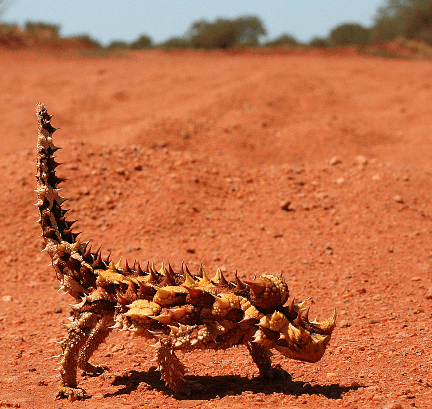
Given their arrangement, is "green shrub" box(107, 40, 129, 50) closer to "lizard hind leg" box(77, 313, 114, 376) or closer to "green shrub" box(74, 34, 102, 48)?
"green shrub" box(74, 34, 102, 48)

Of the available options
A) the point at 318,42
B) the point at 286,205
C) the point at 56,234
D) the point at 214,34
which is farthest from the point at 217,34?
the point at 56,234

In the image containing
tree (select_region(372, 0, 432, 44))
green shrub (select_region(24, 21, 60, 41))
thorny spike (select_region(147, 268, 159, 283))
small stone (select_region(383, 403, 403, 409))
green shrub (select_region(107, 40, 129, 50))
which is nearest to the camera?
small stone (select_region(383, 403, 403, 409))

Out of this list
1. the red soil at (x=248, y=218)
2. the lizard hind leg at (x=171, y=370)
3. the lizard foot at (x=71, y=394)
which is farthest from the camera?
the red soil at (x=248, y=218)

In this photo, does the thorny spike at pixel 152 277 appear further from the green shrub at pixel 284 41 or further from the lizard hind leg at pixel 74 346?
the green shrub at pixel 284 41

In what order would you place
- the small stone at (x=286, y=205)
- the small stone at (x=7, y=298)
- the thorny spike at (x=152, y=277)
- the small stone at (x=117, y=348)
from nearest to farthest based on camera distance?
1. the thorny spike at (x=152, y=277)
2. the small stone at (x=117, y=348)
3. the small stone at (x=7, y=298)
4. the small stone at (x=286, y=205)

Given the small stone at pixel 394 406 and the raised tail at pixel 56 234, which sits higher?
the raised tail at pixel 56 234

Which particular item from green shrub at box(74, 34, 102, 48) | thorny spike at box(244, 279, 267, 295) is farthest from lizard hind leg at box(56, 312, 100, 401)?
green shrub at box(74, 34, 102, 48)

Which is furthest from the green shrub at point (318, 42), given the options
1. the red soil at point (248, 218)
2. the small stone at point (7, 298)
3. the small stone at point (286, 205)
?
the small stone at point (7, 298)

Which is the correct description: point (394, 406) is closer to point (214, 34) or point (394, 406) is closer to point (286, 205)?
point (286, 205)
